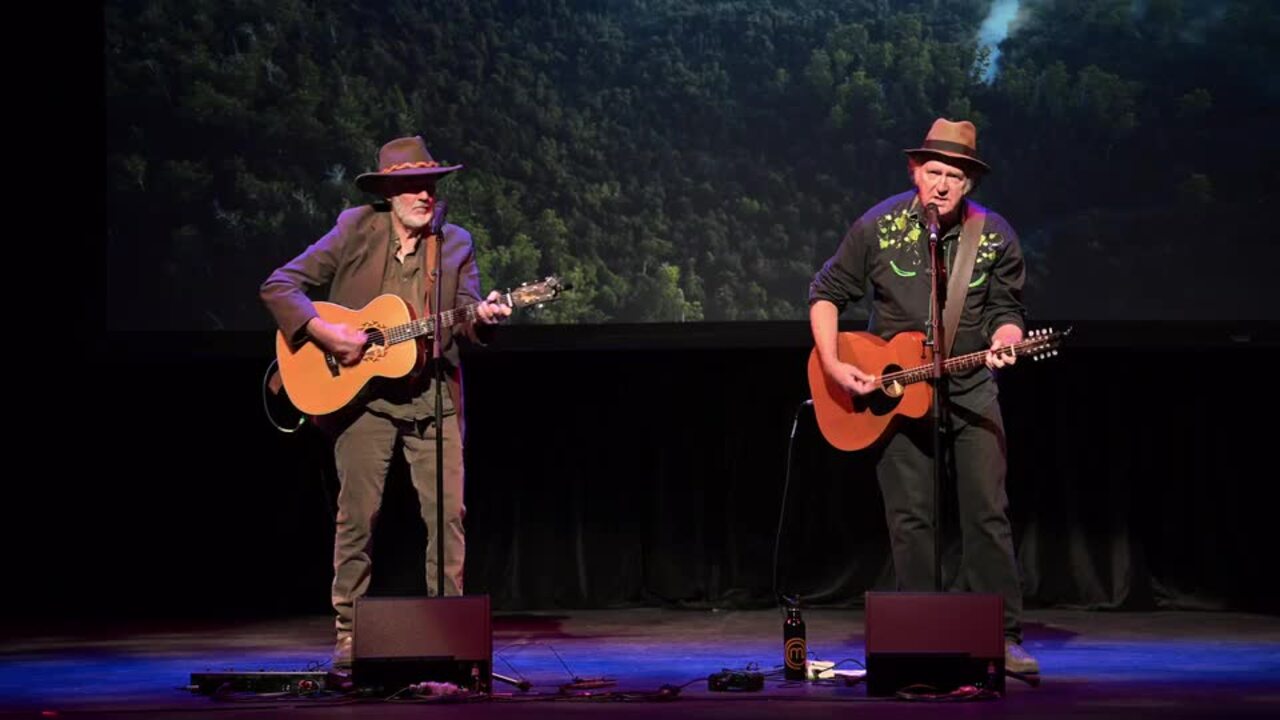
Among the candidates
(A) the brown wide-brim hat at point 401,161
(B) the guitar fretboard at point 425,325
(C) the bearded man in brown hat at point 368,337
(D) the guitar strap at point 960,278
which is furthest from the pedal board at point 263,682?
(D) the guitar strap at point 960,278

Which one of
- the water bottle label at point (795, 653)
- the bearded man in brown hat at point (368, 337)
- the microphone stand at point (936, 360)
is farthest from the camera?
the bearded man in brown hat at point (368, 337)

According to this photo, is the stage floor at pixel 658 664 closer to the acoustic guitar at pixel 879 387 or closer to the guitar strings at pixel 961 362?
the acoustic guitar at pixel 879 387

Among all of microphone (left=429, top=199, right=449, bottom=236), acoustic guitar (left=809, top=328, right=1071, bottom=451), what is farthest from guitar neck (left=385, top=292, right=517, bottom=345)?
acoustic guitar (left=809, top=328, right=1071, bottom=451)

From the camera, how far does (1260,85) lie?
7281mm

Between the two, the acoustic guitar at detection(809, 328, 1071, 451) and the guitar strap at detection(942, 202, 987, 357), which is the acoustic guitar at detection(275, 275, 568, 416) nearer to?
the acoustic guitar at detection(809, 328, 1071, 451)

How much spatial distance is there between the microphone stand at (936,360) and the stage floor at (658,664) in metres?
0.50

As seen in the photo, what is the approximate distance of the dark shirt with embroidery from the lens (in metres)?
5.52

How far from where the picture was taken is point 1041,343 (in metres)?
5.15

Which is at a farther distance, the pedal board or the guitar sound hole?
the guitar sound hole

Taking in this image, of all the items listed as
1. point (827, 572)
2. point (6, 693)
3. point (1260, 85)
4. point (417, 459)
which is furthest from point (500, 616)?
point (1260, 85)

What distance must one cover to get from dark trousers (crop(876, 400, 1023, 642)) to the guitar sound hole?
96mm

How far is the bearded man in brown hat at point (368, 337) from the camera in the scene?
5836 millimetres

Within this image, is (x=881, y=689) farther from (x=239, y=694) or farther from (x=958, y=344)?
(x=239, y=694)

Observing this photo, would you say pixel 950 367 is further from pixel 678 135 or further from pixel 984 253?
pixel 678 135
